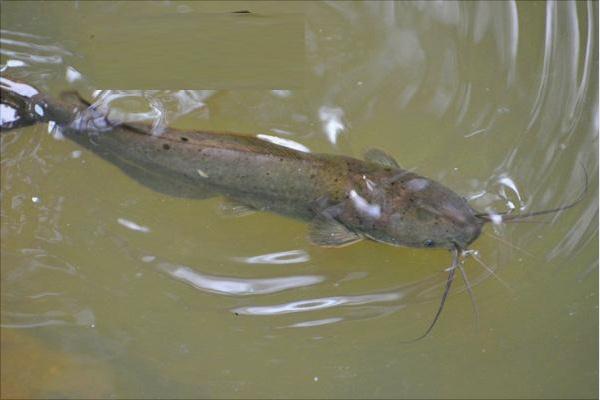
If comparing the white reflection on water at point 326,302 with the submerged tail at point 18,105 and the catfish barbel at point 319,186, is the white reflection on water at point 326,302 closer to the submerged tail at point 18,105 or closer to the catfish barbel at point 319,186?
the catfish barbel at point 319,186

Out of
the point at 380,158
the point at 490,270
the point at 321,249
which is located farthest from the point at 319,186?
the point at 490,270

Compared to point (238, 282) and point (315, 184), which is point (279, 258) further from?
point (315, 184)

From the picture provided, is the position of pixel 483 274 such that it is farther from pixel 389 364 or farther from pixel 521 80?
pixel 521 80

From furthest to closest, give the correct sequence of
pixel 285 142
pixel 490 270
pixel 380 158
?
pixel 285 142 < pixel 490 270 < pixel 380 158

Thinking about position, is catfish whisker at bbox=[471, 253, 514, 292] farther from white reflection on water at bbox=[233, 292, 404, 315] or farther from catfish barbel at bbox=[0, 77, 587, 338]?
white reflection on water at bbox=[233, 292, 404, 315]

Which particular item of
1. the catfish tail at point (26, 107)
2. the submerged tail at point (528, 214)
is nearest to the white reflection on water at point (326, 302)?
the submerged tail at point (528, 214)

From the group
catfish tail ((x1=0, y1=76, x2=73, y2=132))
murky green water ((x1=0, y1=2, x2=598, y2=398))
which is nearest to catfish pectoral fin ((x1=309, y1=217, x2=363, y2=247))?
murky green water ((x1=0, y1=2, x2=598, y2=398))
